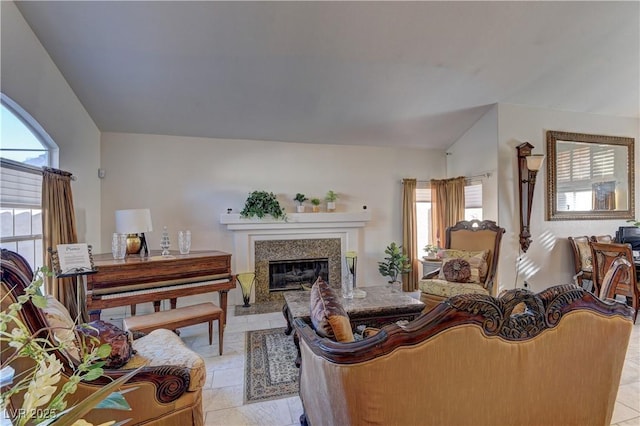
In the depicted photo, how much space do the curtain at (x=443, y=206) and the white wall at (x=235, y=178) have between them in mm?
307

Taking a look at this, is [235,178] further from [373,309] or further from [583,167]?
[583,167]

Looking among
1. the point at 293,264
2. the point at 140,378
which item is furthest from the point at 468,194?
the point at 140,378

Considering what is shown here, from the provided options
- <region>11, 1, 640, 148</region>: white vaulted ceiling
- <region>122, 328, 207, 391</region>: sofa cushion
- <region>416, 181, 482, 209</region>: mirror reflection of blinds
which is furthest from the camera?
<region>416, 181, 482, 209</region>: mirror reflection of blinds

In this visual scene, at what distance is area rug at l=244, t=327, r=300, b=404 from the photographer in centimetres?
225

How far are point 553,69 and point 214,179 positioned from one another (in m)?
4.57

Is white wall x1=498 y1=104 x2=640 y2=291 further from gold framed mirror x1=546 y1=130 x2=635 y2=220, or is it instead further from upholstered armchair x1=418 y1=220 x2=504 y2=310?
upholstered armchair x1=418 y1=220 x2=504 y2=310

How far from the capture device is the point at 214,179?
4457 millimetres

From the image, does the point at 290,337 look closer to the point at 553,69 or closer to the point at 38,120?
the point at 38,120

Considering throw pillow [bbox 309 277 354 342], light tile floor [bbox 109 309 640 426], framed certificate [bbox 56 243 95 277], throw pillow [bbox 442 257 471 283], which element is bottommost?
light tile floor [bbox 109 309 640 426]

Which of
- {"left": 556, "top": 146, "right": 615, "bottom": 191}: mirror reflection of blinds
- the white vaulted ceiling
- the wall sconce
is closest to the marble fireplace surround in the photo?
the white vaulted ceiling

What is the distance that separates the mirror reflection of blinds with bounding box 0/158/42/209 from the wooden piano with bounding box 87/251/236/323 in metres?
0.76

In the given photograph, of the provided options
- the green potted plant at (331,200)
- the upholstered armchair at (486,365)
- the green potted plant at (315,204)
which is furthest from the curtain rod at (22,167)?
the green potted plant at (331,200)

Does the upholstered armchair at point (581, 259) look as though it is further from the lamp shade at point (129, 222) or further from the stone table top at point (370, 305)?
the lamp shade at point (129, 222)

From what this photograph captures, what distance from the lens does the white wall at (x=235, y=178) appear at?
13.6ft
